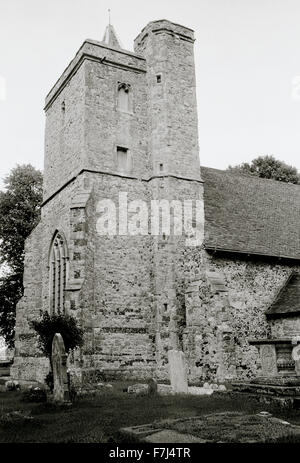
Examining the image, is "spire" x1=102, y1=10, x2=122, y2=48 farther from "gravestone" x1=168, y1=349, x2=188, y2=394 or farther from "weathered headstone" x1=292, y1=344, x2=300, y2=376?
"weathered headstone" x1=292, y1=344, x2=300, y2=376

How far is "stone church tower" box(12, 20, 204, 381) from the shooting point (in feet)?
53.3

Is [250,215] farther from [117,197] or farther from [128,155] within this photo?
[117,197]

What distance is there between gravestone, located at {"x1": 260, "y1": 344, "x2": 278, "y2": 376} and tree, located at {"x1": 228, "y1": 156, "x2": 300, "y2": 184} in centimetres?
2166

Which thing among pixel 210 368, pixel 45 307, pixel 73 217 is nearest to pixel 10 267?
pixel 45 307

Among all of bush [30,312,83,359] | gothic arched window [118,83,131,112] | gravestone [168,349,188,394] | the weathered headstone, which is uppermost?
gothic arched window [118,83,131,112]

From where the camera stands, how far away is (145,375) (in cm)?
1634

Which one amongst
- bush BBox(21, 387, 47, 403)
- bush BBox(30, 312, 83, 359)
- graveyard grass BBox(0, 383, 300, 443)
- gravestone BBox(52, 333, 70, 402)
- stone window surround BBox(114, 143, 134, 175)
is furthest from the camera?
stone window surround BBox(114, 143, 134, 175)

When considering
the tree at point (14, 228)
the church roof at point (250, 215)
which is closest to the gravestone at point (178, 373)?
the church roof at point (250, 215)

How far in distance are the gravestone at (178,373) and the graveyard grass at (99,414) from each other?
87cm

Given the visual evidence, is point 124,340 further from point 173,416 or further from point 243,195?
point 243,195

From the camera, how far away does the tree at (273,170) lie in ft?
103

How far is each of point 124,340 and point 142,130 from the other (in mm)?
8863

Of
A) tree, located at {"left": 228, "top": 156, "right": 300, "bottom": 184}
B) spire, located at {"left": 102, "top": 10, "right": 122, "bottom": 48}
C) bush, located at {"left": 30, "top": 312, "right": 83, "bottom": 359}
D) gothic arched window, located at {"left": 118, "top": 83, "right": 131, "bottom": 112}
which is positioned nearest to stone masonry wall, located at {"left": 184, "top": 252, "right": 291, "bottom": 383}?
bush, located at {"left": 30, "top": 312, "right": 83, "bottom": 359}

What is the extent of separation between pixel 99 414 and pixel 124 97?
46.5 feet
